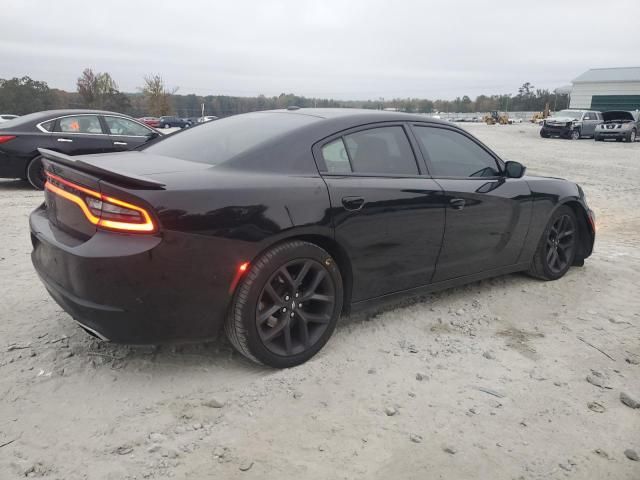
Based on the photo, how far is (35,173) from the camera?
8531 millimetres

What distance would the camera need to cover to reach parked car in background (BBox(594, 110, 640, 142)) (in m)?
26.5

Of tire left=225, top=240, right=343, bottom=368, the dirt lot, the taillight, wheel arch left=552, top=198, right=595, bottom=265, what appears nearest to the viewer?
the dirt lot

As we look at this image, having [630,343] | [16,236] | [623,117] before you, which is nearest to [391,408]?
[630,343]

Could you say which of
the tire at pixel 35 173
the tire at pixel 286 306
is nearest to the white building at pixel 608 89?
the tire at pixel 35 173

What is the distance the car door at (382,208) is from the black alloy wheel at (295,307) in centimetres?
24

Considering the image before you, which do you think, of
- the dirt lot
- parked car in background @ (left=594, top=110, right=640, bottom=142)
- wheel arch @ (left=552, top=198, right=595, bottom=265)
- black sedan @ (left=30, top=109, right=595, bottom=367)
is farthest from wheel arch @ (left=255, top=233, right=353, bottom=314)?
parked car in background @ (left=594, top=110, right=640, bottom=142)

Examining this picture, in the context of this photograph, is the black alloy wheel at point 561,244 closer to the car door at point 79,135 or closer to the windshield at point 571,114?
the car door at point 79,135

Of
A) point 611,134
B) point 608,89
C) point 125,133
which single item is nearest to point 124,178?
point 125,133

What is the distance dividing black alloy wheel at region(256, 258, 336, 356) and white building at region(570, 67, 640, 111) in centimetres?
5357

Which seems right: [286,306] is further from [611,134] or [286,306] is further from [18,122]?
[611,134]

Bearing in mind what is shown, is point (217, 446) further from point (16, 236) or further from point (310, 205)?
point (16, 236)

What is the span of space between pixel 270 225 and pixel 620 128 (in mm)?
Result: 28814

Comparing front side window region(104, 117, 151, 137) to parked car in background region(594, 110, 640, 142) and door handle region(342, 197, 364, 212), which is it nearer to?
door handle region(342, 197, 364, 212)

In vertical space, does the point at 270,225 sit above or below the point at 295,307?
above
